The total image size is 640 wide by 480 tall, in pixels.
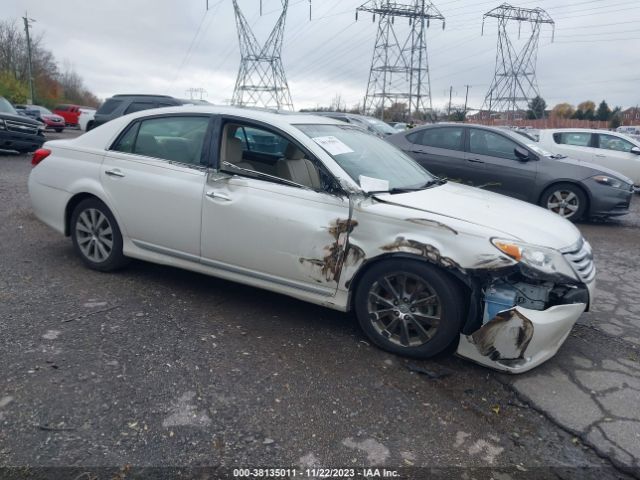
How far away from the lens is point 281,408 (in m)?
2.85

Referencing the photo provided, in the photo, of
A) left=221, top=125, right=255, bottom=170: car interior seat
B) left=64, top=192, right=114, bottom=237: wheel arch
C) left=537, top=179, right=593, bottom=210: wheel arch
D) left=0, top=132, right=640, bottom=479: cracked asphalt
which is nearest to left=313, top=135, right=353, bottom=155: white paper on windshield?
left=221, top=125, right=255, bottom=170: car interior seat

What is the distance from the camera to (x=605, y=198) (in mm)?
8344

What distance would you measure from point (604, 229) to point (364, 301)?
Answer: 6.59 meters

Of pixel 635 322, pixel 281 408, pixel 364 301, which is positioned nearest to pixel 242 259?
pixel 364 301

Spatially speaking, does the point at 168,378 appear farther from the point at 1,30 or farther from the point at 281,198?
the point at 1,30

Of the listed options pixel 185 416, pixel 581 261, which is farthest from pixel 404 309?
pixel 185 416

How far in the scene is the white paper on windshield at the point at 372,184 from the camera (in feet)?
12.0

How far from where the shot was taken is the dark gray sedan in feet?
27.5

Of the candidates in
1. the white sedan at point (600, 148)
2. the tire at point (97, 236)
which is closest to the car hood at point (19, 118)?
the tire at point (97, 236)

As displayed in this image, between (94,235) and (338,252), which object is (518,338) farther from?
(94,235)

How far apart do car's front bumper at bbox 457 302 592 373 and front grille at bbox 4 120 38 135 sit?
13.1 meters

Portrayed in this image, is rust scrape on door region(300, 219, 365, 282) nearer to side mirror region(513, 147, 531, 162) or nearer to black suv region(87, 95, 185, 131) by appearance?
side mirror region(513, 147, 531, 162)

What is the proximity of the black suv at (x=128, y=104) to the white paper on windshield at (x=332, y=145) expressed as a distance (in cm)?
936

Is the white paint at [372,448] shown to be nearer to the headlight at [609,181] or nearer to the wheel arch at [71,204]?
the wheel arch at [71,204]
